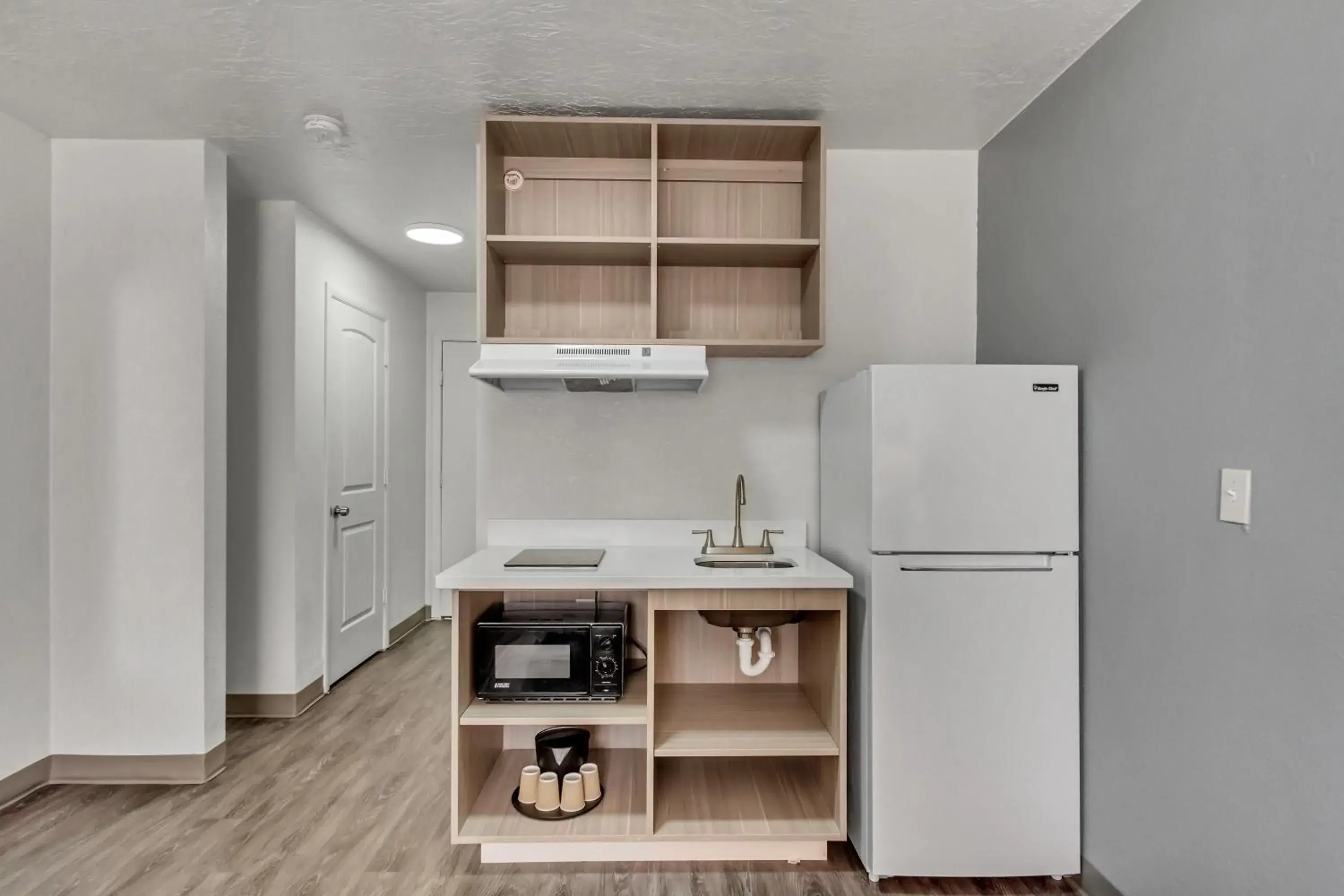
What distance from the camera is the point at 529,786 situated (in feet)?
6.95

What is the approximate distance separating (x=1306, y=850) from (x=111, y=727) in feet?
11.4

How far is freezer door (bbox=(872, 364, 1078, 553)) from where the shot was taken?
1906mm

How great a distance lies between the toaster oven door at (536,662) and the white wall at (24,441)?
170 cm

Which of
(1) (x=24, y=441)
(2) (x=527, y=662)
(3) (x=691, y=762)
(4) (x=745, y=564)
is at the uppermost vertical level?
(1) (x=24, y=441)

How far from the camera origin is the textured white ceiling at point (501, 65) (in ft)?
5.79

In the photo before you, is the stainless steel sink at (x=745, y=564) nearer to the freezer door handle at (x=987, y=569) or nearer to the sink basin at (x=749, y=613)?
the sink basin at (x=749, y=613)

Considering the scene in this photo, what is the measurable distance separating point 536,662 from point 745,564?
2.39 ft

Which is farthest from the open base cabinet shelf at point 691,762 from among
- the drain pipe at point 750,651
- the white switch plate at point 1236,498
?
the white switch plate at point 1236,498

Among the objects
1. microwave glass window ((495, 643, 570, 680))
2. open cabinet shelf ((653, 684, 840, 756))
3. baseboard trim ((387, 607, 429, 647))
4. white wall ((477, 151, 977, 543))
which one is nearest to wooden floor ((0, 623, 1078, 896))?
open cabinet shelf ((653, 684, 840, 756))

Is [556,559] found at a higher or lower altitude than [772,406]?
lower

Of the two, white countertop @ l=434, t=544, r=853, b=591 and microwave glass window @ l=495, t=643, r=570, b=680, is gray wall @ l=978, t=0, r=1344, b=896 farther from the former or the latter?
microwave glass window @ l=495, t=643, r=570, b=680

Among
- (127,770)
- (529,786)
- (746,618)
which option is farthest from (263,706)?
(746,618)

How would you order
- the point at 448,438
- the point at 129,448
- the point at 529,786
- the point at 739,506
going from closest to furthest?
the point at 529,786, the point at 739,506, the point at 129,448, the point at 448,438

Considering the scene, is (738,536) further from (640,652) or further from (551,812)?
(551,812)
